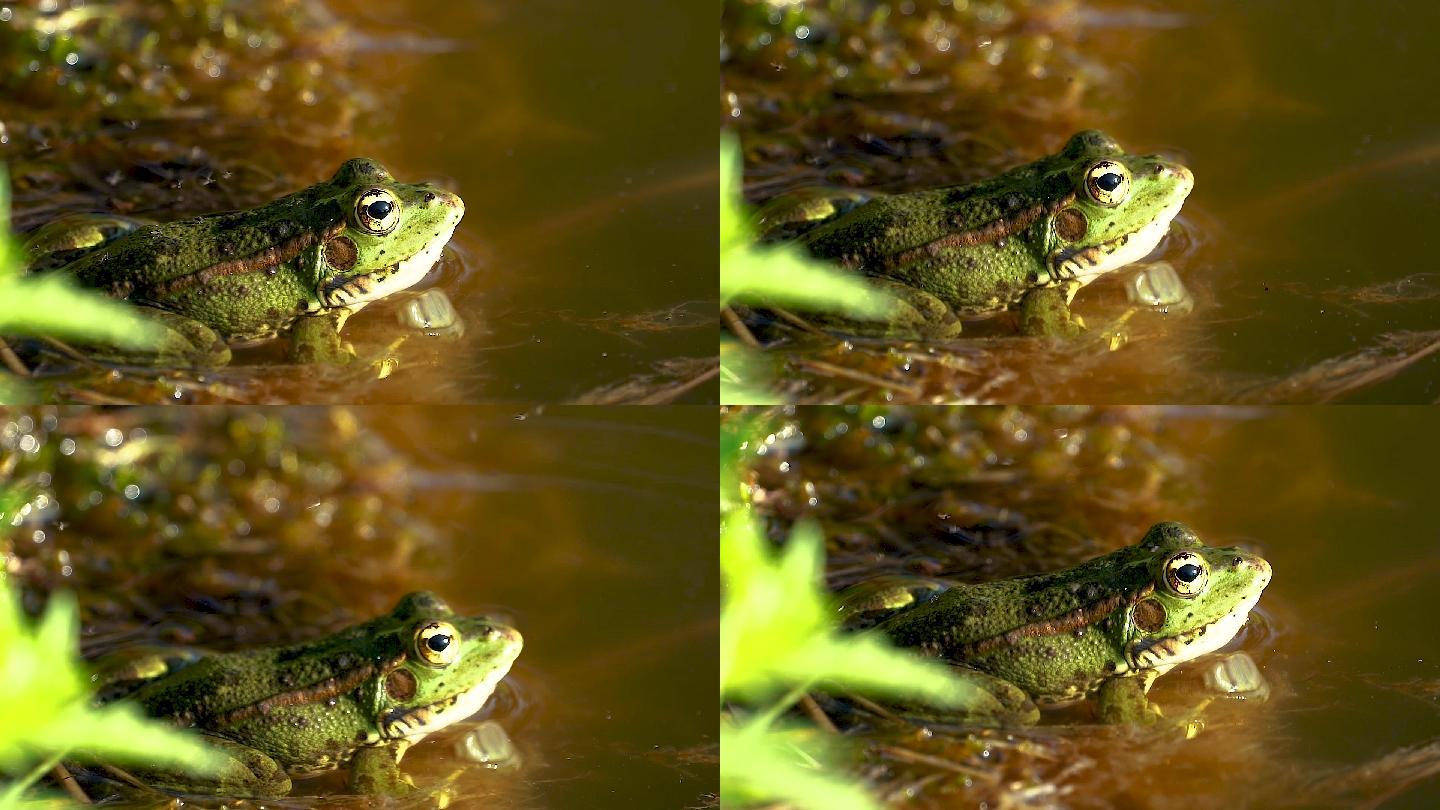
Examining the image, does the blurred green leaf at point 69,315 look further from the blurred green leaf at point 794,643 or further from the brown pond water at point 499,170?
the blurred green leaf at point 794,643

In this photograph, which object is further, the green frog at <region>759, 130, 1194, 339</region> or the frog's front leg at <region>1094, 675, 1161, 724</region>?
the frog's front leg at <region>1094, 675, 1161, 724</region>

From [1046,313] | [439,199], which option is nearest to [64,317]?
[439,199]

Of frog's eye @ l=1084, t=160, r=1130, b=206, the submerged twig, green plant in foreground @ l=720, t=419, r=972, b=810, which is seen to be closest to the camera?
frog's eye @ l=1084, t=160, r=1130, b=206

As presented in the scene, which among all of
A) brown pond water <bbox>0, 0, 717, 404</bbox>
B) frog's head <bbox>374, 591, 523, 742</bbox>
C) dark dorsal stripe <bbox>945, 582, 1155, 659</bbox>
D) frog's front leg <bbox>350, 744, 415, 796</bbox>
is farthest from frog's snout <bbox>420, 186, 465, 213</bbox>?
dark dorsal stripe <bbox>945, 582, 1155, 659</bbox>

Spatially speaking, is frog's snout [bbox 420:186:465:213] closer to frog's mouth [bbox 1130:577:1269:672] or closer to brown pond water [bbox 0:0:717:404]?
brown pond water [bbox 0:0:717:404]

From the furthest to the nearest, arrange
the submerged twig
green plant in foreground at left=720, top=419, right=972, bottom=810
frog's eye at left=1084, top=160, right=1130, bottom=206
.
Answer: the submerged twig, green plant in foreground at left=720, top=419, right=972, bottom=810, frog's eye at left=1084, top=160, right=1130, bottom=206

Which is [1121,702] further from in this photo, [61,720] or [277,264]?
[61,720]
